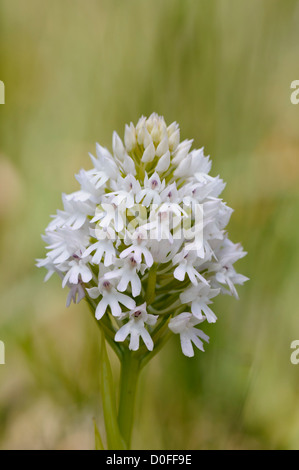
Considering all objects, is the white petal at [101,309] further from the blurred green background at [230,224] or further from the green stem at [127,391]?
the blurred green background at [230,224]

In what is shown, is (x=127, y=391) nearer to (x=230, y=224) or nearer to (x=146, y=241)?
(x=146, y=241)

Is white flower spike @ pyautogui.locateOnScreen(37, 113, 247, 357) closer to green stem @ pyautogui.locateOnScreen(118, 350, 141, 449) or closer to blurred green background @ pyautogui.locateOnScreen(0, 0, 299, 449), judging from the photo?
green stem @ pyautogui.locateOnScreen(118, 350, 141, 449)

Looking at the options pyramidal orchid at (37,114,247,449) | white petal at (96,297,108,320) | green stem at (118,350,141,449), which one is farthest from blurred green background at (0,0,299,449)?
white petal at (96,297,108,320)

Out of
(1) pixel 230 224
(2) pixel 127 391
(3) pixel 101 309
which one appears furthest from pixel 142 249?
(1) pixel 230 224

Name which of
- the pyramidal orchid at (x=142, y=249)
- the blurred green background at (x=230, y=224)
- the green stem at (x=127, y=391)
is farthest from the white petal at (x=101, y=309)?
the blurred green background at (x=230, y=224)
